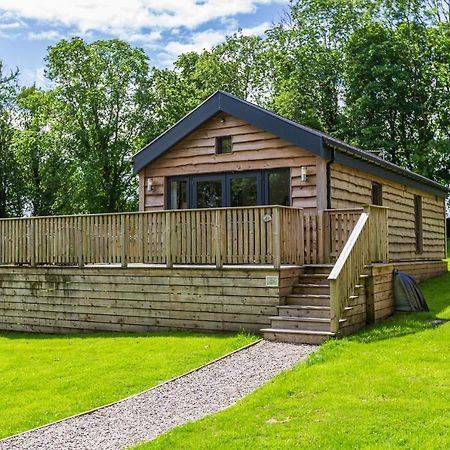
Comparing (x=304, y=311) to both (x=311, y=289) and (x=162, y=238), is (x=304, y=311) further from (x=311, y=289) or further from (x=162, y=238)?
(x=162, y=238)

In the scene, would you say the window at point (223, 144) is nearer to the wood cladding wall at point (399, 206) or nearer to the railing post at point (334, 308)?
the wood cladding wall at point (399, 206)

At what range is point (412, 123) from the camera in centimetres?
3222

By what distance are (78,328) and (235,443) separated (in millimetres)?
7851

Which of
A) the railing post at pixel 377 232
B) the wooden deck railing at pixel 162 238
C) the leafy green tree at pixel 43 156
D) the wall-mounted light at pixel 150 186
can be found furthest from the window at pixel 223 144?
the leafy green tree at pixel 43 156

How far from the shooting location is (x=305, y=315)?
32.0 feet

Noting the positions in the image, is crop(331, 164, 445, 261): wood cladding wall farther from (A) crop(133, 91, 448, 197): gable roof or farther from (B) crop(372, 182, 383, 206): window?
(A) crop(133, 91, 448, 197): gable roof

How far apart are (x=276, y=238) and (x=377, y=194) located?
608cm

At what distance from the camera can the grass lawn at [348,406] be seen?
203 inches

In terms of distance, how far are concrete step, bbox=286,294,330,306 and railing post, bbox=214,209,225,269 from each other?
142 centimetres

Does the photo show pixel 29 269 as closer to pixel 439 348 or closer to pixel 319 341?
pixel 319 341

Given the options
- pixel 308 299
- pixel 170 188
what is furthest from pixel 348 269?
pixel 170 188

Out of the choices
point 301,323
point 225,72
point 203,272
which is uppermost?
point 225,72

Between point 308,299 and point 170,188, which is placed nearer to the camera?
point 308,299

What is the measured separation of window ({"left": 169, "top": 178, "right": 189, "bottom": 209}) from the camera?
562 inches
